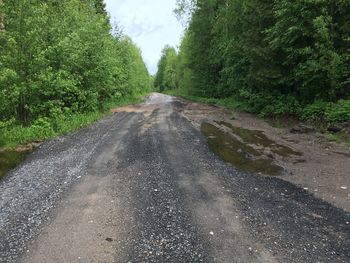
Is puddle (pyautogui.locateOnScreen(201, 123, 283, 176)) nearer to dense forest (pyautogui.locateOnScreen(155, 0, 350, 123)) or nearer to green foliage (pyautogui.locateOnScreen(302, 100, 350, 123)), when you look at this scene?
green foliage (pyautogui.locateOnScreen(302, 100, 350, 123))

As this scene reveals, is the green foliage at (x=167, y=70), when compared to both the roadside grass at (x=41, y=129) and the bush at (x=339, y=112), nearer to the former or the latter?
the roadside grass at (x=41, y=129)

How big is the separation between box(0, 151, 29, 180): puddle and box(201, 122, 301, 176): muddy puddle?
6026mm

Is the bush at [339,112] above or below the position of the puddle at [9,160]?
above

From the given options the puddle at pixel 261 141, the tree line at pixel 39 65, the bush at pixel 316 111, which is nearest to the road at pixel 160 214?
the puddle at pixel 261 141

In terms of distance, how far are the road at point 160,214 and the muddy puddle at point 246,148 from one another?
0.59m

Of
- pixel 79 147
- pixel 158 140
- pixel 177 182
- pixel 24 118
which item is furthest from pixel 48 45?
pixel 177 182

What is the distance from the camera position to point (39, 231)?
554 centimetres

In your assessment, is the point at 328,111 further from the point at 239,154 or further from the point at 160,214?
the point at 160,214

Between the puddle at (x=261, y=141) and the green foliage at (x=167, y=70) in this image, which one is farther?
the green foliage at (x=167, y=70)

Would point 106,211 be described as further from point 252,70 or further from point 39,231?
point 252,70

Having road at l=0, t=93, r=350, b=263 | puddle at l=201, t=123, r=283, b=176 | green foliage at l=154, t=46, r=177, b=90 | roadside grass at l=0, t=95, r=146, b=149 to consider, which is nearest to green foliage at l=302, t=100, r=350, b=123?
puddle at l=201, t=123, r=283, b=176

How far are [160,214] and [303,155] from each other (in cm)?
572

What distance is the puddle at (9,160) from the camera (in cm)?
964

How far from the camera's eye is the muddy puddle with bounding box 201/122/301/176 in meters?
8.86
